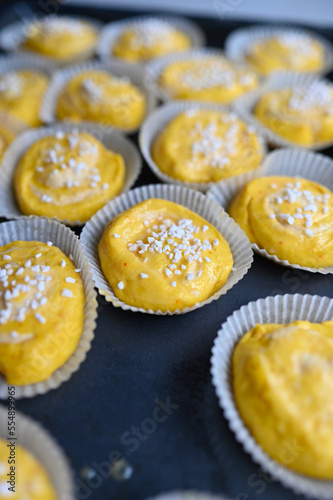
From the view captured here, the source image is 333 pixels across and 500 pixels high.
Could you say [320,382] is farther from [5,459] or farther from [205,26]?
[205,26]

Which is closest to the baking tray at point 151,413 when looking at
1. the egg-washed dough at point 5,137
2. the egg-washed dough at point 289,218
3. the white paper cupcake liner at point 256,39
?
the egg-washed dough at point 289,218

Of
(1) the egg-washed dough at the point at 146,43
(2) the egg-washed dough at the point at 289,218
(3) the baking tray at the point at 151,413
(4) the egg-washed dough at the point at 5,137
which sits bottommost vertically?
(3) the baking tray at the point at 151,413

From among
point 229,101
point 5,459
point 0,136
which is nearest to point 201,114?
point 229,101

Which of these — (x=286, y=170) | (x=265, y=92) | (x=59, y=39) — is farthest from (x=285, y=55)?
(x=59, y=39)

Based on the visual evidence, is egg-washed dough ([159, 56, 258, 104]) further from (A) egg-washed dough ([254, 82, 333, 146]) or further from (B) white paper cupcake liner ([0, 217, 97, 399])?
(B) white paper cupcake liner ([0, 217, 97, 399])

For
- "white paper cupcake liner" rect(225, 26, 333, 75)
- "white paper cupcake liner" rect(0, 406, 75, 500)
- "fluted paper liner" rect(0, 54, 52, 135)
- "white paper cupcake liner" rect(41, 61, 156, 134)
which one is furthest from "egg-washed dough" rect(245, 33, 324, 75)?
"white paper cupcake liner" rect(0, 406, 75, 500)

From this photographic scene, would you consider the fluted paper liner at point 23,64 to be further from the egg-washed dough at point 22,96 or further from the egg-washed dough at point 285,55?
the egg-washed dough at point 285,55
